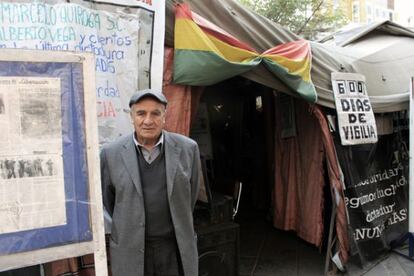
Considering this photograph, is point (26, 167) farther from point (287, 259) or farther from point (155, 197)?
point (287, 259)

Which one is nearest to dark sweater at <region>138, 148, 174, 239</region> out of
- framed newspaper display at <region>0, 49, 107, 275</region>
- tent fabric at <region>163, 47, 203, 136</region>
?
framed newspaper display at <region>0, 49, 107, 275</region>

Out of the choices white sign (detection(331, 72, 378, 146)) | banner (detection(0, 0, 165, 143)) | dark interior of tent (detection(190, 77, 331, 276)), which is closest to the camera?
banner (detection(0, 0, 165, 143))

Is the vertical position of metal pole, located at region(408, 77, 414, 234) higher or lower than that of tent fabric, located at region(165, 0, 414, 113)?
lower

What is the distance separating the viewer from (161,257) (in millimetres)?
2500

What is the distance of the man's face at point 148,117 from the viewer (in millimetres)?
2426

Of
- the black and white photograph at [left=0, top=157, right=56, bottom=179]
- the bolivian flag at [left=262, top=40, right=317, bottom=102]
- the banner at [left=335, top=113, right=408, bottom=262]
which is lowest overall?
the banner at [left=335, top=113, right=408, bottom=262]

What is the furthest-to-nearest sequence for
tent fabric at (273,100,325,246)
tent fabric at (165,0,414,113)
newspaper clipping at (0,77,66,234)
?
tent fabric at (273,100,325,246) < tent fabric at (165,0,414,113) < newspaper clipping at (0,77,66,234)

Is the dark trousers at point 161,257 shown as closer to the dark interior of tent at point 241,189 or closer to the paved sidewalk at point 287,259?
the dark interior of tent at point 241,189

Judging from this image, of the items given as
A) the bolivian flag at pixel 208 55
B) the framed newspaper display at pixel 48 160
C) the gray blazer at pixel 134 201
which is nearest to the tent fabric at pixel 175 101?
the bolivian flag at pixel 208 55

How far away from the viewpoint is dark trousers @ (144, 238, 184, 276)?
97.9 inches

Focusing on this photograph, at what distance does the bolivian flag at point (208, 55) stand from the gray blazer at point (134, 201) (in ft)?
3.14

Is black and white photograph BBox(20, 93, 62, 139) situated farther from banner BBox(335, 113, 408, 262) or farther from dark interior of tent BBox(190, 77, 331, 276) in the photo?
banner BBox(335, 113, 408, 262)

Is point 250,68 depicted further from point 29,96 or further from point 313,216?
point 313,216

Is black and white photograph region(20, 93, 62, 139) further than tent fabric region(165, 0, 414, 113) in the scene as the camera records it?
No
